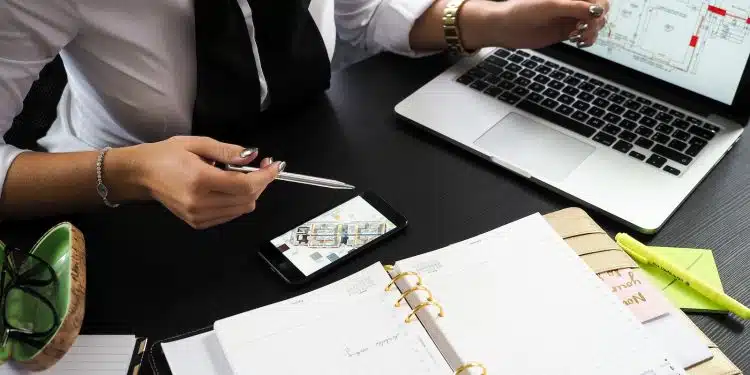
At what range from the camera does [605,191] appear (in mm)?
774

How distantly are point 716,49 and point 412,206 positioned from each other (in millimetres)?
396

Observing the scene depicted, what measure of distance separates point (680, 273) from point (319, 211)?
379mm

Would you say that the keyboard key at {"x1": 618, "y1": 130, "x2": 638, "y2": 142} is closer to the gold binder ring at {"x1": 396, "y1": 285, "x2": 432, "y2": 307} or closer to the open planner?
the open planner

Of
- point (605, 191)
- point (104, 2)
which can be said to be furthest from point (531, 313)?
point (104, 2)

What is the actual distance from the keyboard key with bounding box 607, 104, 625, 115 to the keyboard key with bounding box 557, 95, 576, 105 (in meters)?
0.05

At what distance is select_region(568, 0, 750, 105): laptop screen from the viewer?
0.79m

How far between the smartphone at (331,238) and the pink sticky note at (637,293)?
22 centimetres

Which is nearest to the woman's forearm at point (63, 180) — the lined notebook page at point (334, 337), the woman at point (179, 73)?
the woman at point (179, 73)

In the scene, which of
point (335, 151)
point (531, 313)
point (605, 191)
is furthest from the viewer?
point (335, 151)

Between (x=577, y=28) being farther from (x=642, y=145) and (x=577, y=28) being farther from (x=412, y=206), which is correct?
(x=412, y=206)

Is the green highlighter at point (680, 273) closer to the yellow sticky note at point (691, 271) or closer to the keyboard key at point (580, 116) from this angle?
the yellow sticky note at point (691, 271)

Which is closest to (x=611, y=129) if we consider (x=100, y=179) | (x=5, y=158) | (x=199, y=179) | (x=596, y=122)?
(x=596, y=122)

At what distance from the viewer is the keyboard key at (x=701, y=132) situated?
→ 2.72 feet

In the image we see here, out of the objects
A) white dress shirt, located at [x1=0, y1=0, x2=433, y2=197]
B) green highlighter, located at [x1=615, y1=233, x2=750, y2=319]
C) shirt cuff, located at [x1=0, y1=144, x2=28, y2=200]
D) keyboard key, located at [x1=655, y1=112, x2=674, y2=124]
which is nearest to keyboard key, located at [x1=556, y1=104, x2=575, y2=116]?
keyboard key, located at [x1=655, y1=112, x2=674, y2=124]
